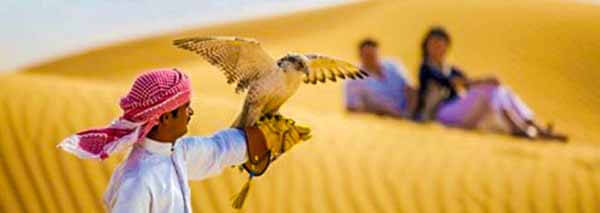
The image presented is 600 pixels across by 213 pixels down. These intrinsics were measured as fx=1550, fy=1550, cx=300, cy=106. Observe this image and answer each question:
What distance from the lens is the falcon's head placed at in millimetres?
5465

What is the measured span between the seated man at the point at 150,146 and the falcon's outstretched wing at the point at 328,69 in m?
0.46

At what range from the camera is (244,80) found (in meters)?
5.60

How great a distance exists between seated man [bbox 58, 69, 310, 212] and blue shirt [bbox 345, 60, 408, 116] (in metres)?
9.55

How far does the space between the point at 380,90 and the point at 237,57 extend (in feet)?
31.5

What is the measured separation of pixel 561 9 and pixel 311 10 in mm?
6884

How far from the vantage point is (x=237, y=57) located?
559 centimetres

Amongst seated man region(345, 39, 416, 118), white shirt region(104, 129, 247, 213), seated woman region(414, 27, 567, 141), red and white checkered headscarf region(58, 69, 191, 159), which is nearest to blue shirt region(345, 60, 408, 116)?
seated man region(345, 39, 416, 118)

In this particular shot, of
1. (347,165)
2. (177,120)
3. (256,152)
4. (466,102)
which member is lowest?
(466,102)

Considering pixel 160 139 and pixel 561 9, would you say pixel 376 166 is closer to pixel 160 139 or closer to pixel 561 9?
pixel 160 139

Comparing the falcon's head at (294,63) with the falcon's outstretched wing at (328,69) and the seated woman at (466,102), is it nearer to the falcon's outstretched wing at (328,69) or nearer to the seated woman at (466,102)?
the falcon's outstretched wing at (328,69)

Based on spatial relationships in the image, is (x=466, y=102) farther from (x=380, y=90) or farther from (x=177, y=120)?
(x=177, y=120)

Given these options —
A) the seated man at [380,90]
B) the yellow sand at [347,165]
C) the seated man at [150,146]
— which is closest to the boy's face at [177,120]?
the seated man at [150,146]

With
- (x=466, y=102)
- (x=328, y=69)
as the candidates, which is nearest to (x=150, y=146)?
(x=328, y=69)

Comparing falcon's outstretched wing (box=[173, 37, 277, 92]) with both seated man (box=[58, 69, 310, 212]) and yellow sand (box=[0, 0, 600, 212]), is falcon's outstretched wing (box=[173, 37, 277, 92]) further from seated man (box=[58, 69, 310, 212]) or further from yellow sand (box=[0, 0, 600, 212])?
yellow sand (box=[0, 0, 600, 212])
